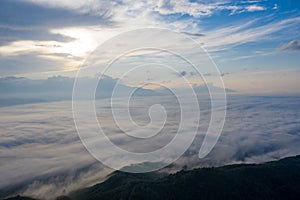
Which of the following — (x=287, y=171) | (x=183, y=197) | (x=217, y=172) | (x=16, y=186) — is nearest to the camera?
(x=183, y=197)

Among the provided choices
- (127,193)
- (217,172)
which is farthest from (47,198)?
(217,172)

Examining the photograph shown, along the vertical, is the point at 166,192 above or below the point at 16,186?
above

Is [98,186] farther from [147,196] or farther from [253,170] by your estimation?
[253,170]

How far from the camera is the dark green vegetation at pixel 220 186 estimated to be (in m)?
130

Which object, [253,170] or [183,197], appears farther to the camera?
[253,170]

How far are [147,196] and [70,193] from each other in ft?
226

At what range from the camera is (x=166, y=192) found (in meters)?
132

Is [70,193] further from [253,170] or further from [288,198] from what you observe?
[288,198]

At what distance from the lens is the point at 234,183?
139 m

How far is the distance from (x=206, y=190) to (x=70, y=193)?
90.6 metres

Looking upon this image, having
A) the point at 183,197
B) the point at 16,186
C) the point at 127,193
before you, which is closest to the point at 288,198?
the point at 183,197

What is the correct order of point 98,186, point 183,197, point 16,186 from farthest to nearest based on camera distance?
point 16,186
point 98,186
point 183,197

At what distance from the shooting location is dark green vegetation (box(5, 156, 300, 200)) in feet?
428

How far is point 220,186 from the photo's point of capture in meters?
135
